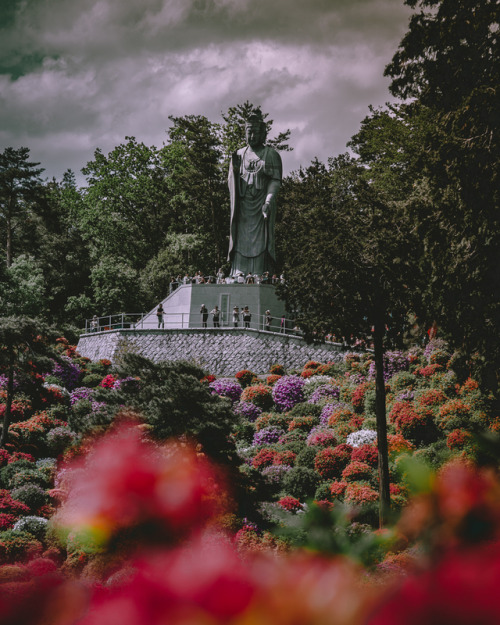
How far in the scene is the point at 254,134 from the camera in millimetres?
33469

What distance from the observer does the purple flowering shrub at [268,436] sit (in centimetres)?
2023

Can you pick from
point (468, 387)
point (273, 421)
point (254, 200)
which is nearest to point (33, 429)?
point (273, 421)

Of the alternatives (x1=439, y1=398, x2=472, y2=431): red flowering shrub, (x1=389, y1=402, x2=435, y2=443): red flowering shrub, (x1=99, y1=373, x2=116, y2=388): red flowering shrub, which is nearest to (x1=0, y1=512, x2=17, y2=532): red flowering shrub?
(x1=389, y1=402, x2=435, y2=443): red flowering shrub

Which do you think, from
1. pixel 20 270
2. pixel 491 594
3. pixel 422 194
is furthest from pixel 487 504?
pixel 20 270

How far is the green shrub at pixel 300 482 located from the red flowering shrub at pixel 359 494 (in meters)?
1.47

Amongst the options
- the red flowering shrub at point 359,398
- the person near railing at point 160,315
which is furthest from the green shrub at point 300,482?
the person near railing at point 160,315

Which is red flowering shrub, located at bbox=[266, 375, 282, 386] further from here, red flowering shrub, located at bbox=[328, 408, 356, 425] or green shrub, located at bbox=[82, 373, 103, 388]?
green shrub, located at bbox=[82, 373, 103, 388]

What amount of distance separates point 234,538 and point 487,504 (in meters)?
11.0

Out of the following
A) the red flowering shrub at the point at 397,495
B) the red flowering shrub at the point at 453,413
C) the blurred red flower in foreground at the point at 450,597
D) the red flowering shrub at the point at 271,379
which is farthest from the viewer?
the red flowering shrub at the point at 271,379

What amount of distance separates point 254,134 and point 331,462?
21.9 meters

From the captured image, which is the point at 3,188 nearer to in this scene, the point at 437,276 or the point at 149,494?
the point at 437,276

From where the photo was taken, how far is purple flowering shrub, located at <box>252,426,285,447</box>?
2023 centimetres

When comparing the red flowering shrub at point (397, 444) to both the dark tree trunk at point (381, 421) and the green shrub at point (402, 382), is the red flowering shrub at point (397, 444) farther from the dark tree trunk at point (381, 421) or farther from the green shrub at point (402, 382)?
the green shrub at point (402, 382)

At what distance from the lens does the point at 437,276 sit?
13.4 metres
